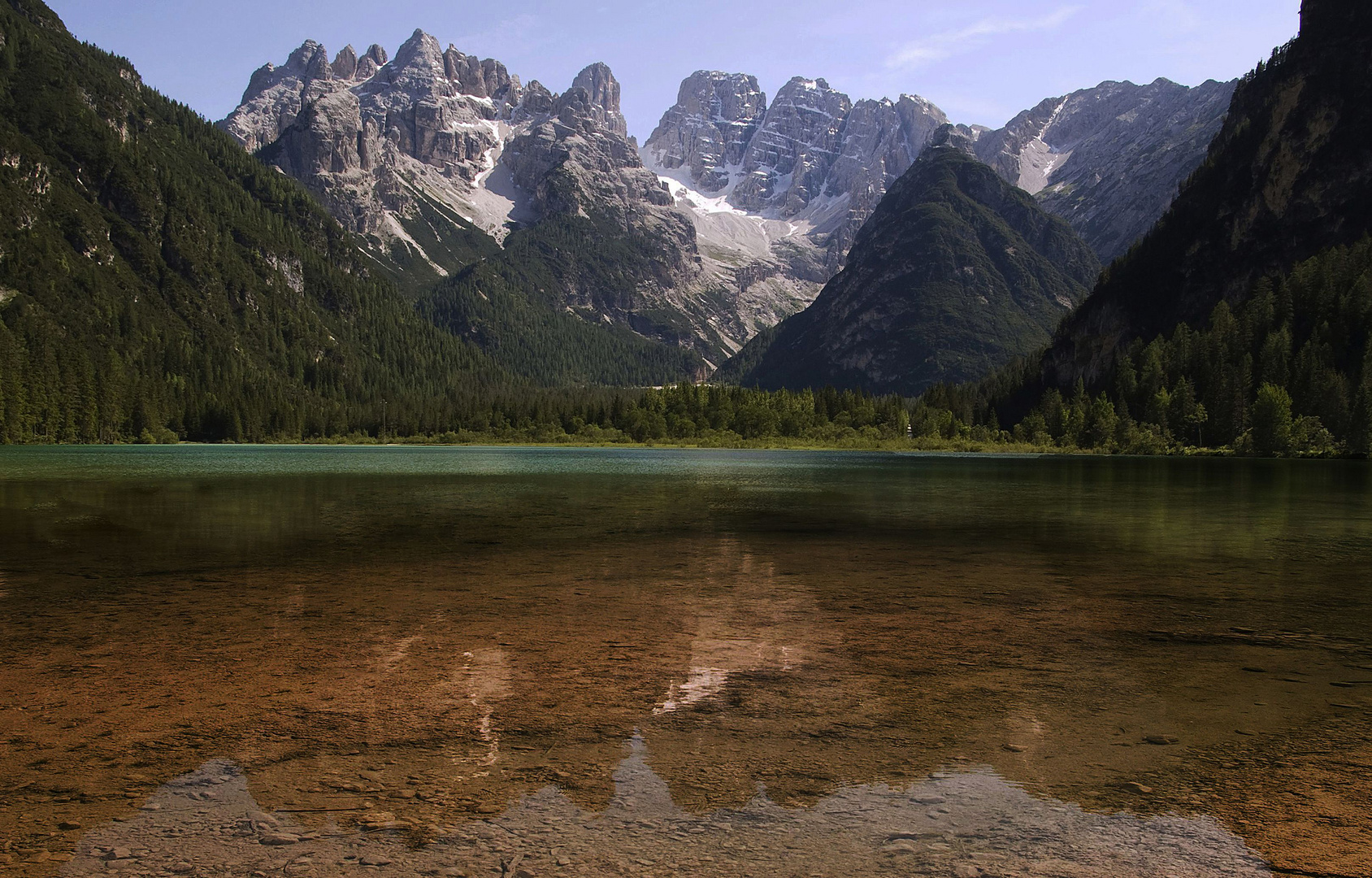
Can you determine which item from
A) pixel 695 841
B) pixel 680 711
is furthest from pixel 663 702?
pixel 695 841

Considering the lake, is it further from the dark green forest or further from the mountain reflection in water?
the dark green forest

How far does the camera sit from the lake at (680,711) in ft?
30.6

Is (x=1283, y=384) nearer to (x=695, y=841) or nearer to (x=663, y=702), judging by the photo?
(x=663, y=702)

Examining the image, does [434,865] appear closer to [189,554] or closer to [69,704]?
[69,704]

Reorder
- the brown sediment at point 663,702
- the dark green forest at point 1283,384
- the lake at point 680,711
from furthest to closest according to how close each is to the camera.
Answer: the dark green forest at point 1283,384 < the brown sediment at point 663,702 < the lake at point 680,711

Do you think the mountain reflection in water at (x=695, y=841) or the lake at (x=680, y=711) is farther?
the lake at (x=680, y=711)

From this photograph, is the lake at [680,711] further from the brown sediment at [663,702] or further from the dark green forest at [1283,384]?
the dark green forest at [1283,384]

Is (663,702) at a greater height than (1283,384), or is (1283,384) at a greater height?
(1283,384)

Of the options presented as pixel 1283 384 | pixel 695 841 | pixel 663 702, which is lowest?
pixel 663 702

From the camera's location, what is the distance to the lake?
934cm

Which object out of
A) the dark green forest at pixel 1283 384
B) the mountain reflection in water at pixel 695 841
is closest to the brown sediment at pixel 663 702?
the mountain reflection in water at pixel 695 841

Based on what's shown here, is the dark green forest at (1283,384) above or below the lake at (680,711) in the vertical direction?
above

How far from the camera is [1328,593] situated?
2520cm

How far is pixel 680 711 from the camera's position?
14.0 metres
